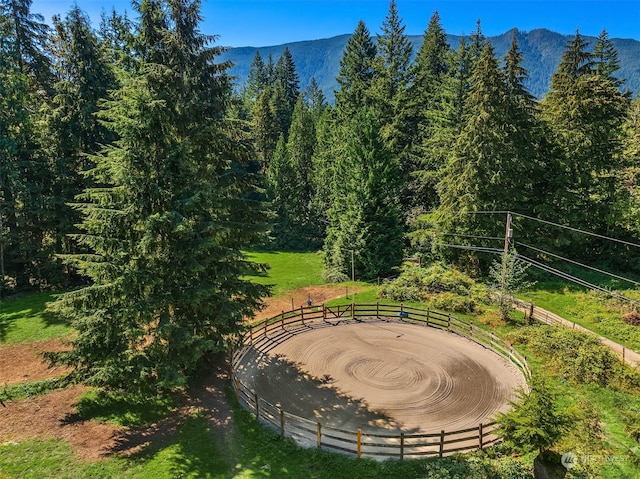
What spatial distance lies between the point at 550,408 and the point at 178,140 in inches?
612

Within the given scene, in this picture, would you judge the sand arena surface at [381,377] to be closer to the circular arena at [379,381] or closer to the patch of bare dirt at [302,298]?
the circular arena at [379,381]

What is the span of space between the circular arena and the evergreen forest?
4.12 m

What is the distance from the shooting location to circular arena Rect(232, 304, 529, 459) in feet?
47.9

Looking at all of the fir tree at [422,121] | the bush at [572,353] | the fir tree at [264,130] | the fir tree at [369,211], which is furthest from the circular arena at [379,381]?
Answer: the fir tree at [264,130]

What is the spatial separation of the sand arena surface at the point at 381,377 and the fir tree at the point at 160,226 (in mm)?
4556

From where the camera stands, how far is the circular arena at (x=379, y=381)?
47.9 feet

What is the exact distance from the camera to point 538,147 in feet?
112

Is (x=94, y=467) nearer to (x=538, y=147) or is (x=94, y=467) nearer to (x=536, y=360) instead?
(x=536, y=360)

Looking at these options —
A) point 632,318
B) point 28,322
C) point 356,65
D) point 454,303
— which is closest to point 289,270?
point 454,303

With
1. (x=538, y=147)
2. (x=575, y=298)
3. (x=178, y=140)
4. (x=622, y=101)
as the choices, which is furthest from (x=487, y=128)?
(x=178, y=140)

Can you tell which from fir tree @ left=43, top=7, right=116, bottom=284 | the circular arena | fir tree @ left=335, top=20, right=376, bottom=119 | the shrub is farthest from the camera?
fir tree @ left=335, top=20, right=376, bottom=119

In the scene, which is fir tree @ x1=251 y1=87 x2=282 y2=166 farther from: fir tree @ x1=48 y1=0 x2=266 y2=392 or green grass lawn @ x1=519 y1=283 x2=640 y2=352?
fir tree @ x1=48 y1=0 x2=266 y2=392

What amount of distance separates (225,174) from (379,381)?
11690 mm

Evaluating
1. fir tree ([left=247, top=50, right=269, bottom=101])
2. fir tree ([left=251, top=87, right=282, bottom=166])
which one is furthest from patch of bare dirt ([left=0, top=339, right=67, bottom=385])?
fir tree ([left=247, top=50, right=269, bottom=101])
